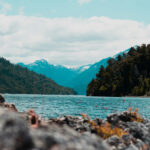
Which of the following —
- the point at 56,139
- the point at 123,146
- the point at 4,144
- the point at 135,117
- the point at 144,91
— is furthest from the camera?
the point at 144,91

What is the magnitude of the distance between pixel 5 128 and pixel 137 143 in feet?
41.8

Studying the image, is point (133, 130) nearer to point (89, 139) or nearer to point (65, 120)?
point (65, 120)

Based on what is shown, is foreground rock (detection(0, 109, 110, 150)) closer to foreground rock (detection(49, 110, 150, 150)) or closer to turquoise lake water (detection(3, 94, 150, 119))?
foreground rock (detection(49, 110, 150, 150))

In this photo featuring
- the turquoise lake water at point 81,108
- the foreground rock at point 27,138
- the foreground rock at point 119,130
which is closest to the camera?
the foreground rock at point 27,138

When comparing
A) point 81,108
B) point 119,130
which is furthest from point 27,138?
point 81,108

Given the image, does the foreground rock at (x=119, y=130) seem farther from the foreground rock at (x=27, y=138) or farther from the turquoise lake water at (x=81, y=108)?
the turquoise lake water at (x=81, y=108)

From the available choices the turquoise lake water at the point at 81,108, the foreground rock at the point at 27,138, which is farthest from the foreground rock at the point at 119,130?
the turquoise lake water at the point at 81,108

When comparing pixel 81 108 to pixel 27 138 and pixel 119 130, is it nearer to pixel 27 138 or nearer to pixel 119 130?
pixel 119 130

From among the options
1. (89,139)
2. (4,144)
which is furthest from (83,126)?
(4,144)

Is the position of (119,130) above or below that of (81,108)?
above

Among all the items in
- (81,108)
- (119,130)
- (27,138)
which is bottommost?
(81,108)

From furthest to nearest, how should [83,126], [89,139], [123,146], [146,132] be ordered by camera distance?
[83,126], [146,132], [123,146], [89,139]

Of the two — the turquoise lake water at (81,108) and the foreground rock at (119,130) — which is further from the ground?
the foreground rock at (119,130)

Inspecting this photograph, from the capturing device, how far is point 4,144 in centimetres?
609
